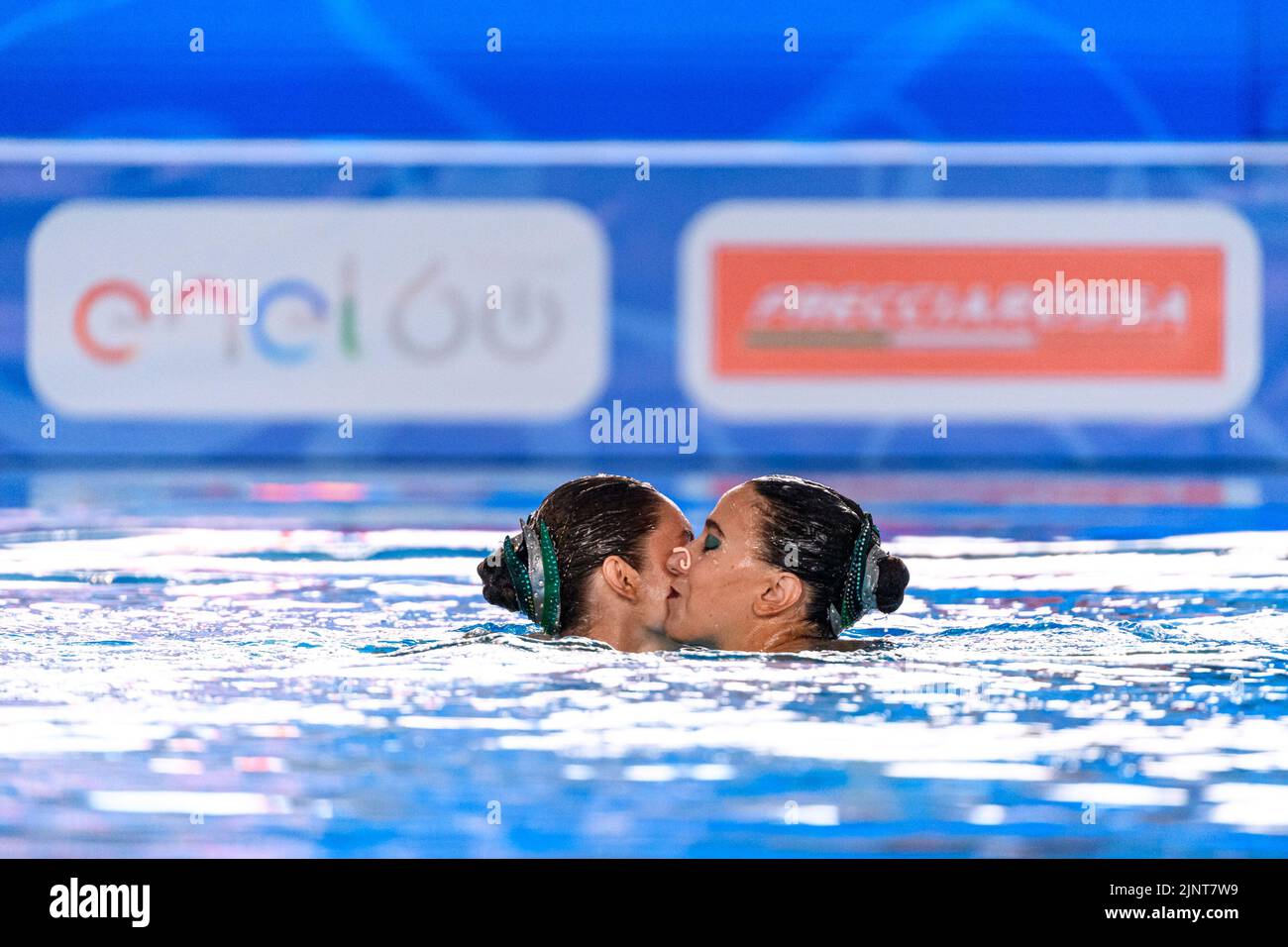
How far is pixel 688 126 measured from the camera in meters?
8.62

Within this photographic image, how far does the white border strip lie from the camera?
8523mm

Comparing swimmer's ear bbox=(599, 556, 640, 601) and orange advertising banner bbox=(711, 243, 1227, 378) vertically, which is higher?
orange advertising banner bbox=(711, 243, 1227, 378)

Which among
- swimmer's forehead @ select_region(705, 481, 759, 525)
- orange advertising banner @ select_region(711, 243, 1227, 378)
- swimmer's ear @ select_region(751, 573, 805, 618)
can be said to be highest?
orange advertising banner @ select_region(711, 243, 1227, 378)

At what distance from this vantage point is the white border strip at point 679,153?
852cm

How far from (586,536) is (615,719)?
92cm

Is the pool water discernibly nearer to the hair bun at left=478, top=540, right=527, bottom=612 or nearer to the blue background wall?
the hair bun at left=478, top=540, right=527, bottom=612

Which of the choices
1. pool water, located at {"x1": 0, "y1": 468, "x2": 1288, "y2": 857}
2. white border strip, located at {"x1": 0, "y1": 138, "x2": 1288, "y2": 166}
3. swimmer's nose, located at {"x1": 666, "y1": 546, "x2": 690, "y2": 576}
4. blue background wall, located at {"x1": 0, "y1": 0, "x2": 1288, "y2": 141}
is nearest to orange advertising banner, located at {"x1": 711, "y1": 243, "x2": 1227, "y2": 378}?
white border strip, located at {"x1": 0, "y1": 138, "x2": 1288, "y2": 166}

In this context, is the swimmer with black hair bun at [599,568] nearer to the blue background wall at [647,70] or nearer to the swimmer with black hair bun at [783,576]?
the swimmer with black hair bun at [783,576]

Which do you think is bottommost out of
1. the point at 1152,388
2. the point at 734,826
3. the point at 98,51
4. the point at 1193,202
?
the point at 734,826

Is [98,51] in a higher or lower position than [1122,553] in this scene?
higher

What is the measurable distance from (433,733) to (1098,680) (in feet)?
5.03

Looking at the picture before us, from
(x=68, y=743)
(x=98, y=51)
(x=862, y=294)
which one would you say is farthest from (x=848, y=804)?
(x=98, y=51)

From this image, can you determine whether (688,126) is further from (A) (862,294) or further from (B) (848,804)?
(B) (848,804)

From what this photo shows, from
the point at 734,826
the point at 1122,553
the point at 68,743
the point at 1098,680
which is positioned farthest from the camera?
the point at 1122,553
